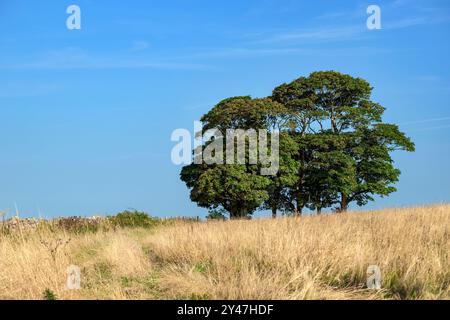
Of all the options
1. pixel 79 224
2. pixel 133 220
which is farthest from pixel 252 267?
pixel 133 220

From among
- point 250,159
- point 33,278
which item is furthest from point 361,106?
point 33,278

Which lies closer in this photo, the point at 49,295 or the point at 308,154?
the point at 49,295

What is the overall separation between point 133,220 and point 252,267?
17.9 m

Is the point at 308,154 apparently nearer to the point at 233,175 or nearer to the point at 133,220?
the point at 233,175

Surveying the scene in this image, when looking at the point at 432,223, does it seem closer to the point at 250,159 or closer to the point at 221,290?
the point at 221,290

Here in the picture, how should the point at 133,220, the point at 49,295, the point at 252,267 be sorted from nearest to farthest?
the point at 49,295, the point at 252,267, the point at 133,220

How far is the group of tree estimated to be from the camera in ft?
101

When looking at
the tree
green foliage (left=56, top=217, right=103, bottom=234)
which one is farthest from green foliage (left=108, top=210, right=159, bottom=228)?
the tree

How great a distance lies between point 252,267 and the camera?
8.21 meters

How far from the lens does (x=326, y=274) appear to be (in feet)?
29.2

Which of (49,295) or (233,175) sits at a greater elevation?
(233,175)

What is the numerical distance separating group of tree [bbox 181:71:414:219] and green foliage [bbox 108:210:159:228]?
4697mm

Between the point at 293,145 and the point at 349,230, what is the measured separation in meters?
20.2

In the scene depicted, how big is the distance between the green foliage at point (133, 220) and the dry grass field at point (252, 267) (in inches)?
476
